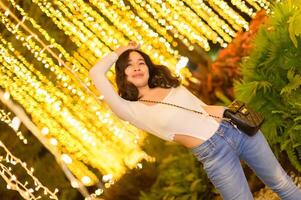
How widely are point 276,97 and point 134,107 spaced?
6.47ft

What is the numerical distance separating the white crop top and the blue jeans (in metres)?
0.08

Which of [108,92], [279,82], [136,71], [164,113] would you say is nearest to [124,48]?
[136,71]

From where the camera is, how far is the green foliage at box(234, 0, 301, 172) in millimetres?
4840

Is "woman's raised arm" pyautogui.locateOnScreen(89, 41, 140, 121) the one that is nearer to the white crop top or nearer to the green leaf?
the white crop top

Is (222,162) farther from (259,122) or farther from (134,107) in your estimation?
(134,107)

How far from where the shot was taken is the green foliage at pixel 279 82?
15.9ft

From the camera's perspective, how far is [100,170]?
23.8 ft

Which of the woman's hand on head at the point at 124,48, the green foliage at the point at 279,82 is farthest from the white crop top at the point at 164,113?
the green foliage at the point at 279,82

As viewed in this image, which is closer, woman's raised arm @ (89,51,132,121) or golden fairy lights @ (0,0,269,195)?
woman's raised arm @ (89,51,132,121)

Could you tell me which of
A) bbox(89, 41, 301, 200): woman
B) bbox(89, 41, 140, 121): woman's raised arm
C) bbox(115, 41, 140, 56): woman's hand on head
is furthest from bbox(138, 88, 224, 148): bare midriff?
bbox(115, 41, 140, 56): woman's hand on head

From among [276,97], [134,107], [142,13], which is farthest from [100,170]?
[134,107]

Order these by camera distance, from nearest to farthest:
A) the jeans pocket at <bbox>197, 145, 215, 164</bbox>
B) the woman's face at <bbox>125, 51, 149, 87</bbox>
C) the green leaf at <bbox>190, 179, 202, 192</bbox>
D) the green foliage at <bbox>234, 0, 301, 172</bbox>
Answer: the jeans pocket at <bbox>197, 145, 215, 164</bbox> → the woman's face at <bbox>125, 51, 149, 87</bbox> → the green foliage at <bbox>234, 0, 301, 172</bbox> → the green leaf at <bbox>190, 179, 202, 192</bbox>

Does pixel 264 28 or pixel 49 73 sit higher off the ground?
pixel 49 73

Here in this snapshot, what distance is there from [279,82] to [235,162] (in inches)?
67.4
